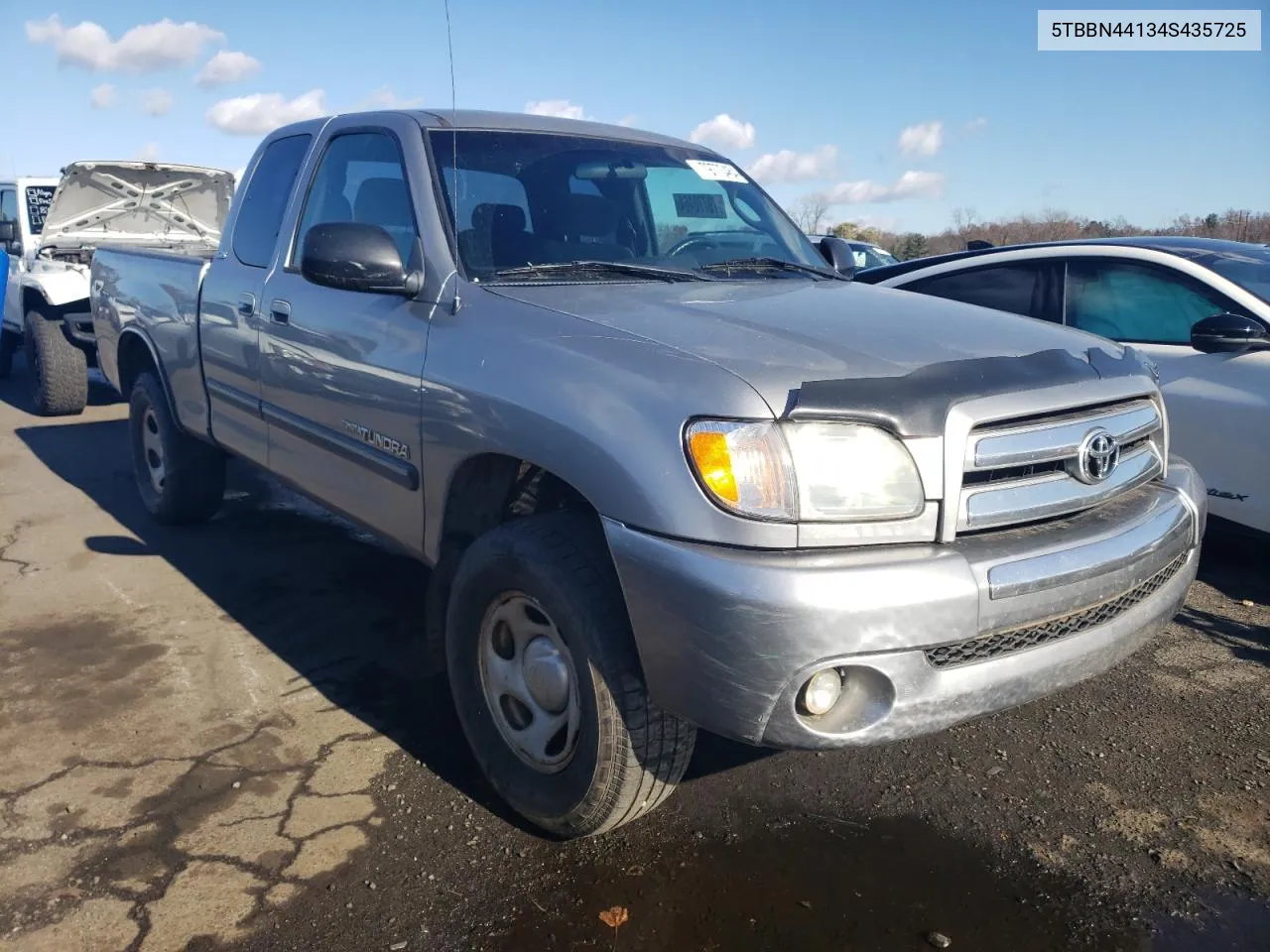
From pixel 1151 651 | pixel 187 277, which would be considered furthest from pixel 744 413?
pixel 187 277

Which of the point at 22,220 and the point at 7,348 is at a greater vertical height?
the point at 22,220

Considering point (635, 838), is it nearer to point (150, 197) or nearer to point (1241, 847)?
point (1241, 847)

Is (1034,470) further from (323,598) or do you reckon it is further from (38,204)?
(38,204)

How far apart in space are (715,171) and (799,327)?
1622 millimetres

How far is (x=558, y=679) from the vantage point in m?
2.58

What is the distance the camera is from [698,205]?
151 inches

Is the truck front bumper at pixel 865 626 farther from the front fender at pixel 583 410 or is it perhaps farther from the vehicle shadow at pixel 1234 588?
the vehicle shadow at pixel 1234 588

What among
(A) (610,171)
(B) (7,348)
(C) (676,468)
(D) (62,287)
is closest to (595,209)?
(A) (610,171)

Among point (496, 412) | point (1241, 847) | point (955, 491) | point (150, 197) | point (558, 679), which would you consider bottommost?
point (1241, 847)

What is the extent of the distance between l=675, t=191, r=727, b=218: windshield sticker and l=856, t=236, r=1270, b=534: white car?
6.72 ft

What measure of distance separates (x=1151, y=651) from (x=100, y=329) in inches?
214

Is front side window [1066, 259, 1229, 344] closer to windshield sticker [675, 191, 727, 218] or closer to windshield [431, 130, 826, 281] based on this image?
windshield [431, 130, 826, 281]

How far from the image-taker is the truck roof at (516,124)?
3.55m

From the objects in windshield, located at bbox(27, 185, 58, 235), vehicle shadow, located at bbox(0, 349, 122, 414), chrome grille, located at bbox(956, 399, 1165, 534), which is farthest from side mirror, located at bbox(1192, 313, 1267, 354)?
windshield, located at bbox(27, 185, 58, 235)
